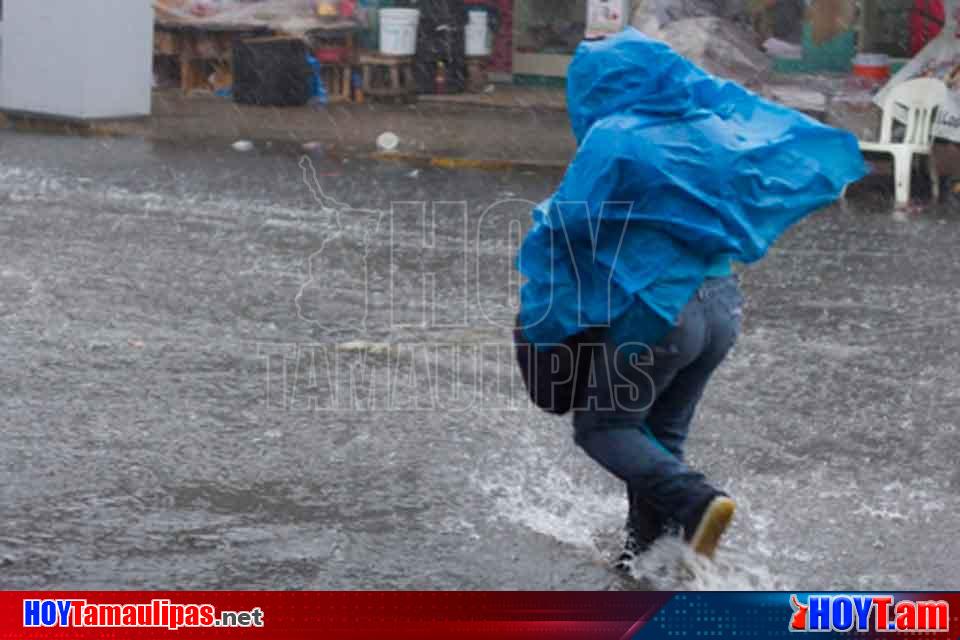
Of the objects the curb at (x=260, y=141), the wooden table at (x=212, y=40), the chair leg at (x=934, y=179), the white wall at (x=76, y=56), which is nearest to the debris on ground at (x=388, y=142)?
the curb at (x=260, y=141)

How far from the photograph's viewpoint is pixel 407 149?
15828mm

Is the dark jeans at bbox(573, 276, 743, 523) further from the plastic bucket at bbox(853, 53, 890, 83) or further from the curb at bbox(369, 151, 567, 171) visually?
the plastic bucket at bbox(853, 53, 890, 83)

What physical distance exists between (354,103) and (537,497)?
45.1 feet

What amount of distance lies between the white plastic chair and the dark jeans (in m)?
9.25

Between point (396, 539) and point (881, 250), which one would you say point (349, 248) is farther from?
point (396, 539)

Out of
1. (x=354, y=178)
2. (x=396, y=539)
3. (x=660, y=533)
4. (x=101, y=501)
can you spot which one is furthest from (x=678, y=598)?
(x=354, y=178)

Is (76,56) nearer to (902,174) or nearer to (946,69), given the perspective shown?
(902,174)

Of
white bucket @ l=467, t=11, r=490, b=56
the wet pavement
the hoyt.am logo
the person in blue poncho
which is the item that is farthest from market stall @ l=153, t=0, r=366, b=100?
the hoyt.am logo

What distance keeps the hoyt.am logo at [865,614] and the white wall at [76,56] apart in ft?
44.4

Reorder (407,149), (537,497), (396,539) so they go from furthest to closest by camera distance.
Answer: (407,149)
(537,497)
(396,539)

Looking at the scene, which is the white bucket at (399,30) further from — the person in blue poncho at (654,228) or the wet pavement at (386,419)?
the person in blue poncho at (654,228)

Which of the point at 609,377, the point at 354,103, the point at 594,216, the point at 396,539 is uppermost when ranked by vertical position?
the point at 594,216

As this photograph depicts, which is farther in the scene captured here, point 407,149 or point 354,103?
point 354,103

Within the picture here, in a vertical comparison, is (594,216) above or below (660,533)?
above
